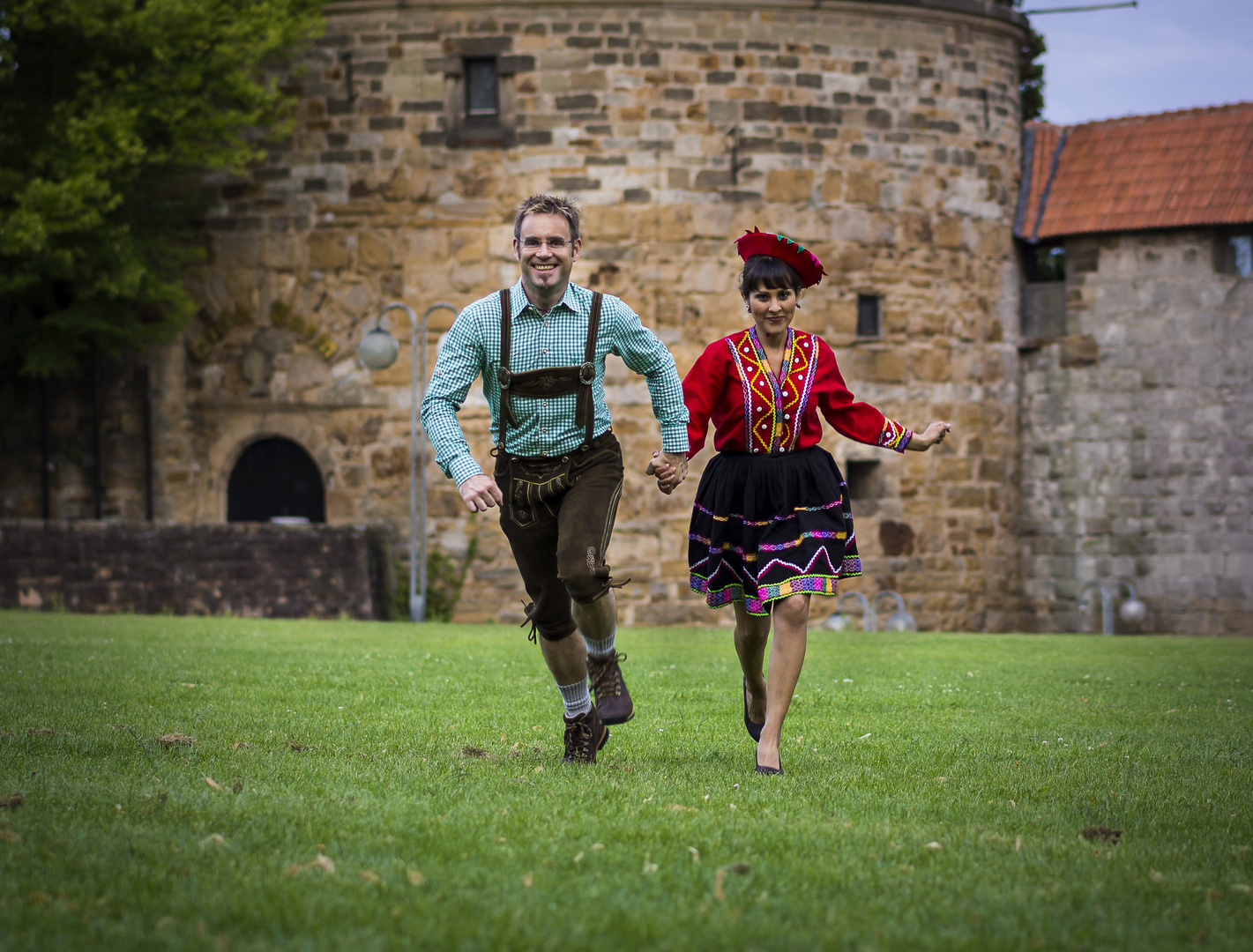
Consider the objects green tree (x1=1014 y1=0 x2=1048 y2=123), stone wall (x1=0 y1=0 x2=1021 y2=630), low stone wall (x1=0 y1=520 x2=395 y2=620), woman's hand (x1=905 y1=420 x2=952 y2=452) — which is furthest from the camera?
green tree (x1=1014 y1=0 x2=1048 y2=123)

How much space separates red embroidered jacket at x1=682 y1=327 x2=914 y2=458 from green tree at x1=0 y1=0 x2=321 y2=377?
10906 mm

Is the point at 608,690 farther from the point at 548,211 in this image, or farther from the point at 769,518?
the point at 548,211

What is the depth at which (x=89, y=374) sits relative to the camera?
1761cm

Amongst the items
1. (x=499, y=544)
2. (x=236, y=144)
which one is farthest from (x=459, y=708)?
(x=236, y=144)

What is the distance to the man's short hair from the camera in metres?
5.27

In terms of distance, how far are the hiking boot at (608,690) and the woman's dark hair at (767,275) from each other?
153cm

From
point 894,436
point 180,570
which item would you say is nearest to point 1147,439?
point 180,570

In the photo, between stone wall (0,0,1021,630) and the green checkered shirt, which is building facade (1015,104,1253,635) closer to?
stone wall (0,0,1021,630)

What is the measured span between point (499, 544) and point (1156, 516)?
8.53m

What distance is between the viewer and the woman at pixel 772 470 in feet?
17.5

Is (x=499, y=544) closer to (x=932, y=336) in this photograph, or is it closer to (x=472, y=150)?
(x=472, y=150)

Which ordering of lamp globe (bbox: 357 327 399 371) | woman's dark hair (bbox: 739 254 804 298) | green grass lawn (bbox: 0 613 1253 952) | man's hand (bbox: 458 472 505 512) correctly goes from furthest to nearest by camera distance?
1. lamp globe (bbox: 357 327 399 371)
2. woman's dark hair (bbox: 739 254 804 298)
3. man's hand (bbox: 458 472 505 512)
4. green grass lawn (bbox: 0 613 1253 952)

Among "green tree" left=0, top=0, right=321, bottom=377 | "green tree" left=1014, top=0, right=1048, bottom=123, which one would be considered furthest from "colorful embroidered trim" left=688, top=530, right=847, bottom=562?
"green tree" left=1014, top=0, right=1048, bottom=123

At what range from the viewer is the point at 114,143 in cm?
1511
